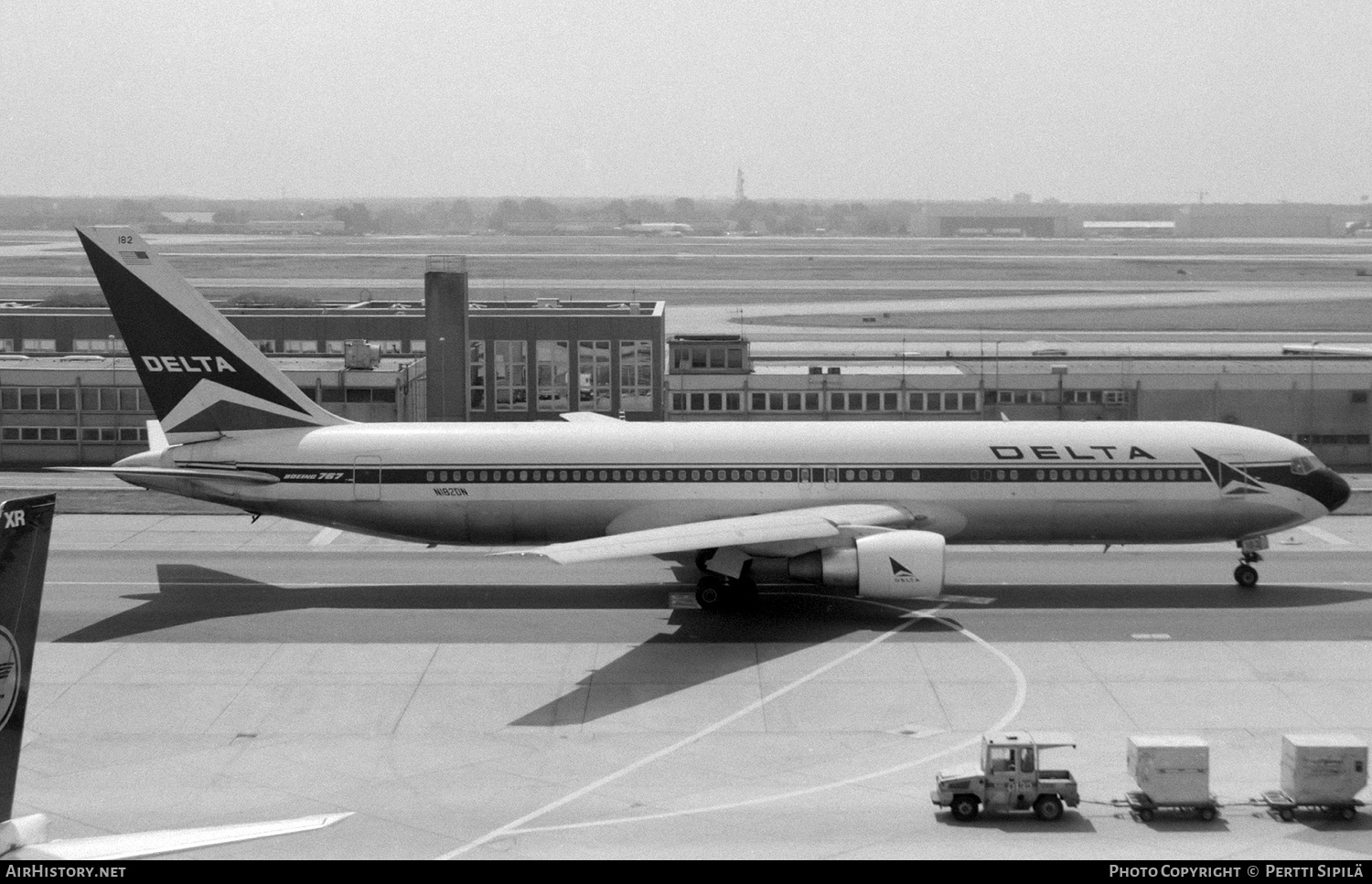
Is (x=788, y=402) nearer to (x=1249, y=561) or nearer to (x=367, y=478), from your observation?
(x=1249, y=561)

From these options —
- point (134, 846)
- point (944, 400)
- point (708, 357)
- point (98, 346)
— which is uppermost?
point (98, 346)

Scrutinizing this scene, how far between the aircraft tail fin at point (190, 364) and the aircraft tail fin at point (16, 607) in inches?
918

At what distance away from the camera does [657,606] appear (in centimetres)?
3200

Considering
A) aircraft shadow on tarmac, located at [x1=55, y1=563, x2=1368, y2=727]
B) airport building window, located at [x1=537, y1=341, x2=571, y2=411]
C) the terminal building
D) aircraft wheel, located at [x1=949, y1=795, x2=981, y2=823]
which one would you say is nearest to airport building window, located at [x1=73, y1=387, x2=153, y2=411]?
the terminal building

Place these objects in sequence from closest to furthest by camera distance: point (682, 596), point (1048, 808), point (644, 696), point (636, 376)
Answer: point (1048, 808) < point (644, 696) < point (682, 596) < point (636, 376)

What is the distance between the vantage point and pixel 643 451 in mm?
33094

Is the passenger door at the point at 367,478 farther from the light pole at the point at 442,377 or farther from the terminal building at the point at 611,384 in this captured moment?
the light pole at the point at 442,377

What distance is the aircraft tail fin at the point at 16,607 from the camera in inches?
402

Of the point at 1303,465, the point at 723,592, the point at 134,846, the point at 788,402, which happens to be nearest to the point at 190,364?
the point at 723,592

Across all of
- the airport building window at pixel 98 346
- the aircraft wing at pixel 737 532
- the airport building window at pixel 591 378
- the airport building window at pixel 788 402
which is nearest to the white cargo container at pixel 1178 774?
the aircraft wing at pixel 737 532

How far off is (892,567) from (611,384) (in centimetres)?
2712

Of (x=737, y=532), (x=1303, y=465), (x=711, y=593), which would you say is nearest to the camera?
(x=737, y=532)
